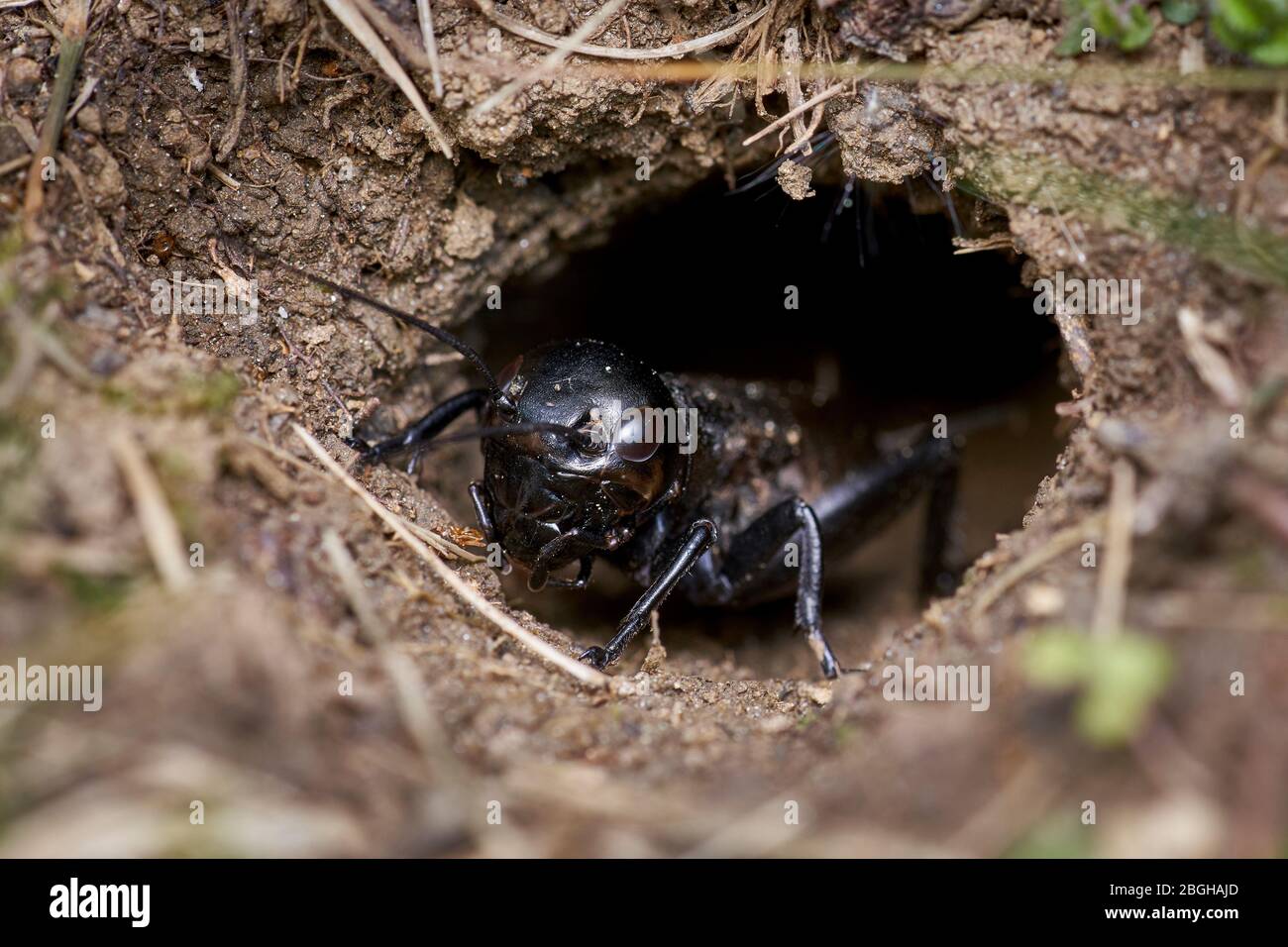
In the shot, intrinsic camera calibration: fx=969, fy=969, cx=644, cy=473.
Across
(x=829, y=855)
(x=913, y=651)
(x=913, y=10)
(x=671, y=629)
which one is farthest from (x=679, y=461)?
(x=829, y=855)

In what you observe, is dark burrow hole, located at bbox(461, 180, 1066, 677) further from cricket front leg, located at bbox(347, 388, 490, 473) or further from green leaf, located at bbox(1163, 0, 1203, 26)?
green leaf, located at bbox(1163, 0, 1203, 26)

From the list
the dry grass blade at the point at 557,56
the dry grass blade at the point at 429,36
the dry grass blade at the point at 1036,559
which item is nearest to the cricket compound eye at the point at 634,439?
the dry grass blade at the point at 557,56

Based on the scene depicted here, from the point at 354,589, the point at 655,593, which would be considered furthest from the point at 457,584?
the point at 655,593

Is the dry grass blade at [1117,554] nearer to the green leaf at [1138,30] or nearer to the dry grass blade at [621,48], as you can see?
the green leaf at [1138,30]

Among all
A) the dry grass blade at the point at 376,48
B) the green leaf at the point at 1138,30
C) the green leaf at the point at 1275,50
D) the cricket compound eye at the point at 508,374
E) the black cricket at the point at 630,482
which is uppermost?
the dry grass blade at the point at 376,48

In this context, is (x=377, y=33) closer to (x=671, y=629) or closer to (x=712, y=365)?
(x=671, y=629)

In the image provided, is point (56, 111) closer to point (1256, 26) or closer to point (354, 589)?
point (354, 589)

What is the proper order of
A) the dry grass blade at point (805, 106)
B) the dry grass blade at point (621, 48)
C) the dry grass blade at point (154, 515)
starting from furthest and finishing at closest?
the dry grass blade at point (805, 106)
the dry grass blade at point (621, 48)
the dry grass blade at point (154, 515)
